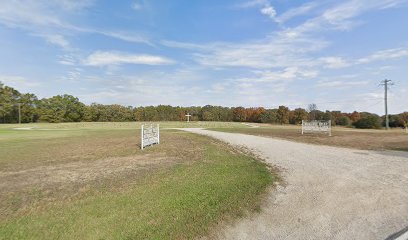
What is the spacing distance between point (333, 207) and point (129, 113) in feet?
301

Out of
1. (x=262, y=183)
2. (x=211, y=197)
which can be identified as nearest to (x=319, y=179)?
(x=262, y=183)

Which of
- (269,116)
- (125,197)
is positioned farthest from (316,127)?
(269,116)

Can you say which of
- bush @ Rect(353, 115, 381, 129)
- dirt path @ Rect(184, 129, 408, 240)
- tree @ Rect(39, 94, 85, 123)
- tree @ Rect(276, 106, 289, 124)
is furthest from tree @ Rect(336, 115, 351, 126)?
tree @ Rect(39, 94, 85, 123)

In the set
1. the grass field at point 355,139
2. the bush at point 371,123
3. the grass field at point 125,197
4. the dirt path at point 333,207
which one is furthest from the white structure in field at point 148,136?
the bush at point 371,123

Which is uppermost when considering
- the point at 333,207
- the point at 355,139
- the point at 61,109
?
the point at 61,109

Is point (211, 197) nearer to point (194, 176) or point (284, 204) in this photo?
point (284, 204)

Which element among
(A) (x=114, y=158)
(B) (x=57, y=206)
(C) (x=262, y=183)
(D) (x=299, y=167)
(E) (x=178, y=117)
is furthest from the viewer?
(E) (x=178, y=117)

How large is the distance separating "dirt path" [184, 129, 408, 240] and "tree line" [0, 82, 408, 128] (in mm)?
72965

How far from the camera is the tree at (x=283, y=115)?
272 feet

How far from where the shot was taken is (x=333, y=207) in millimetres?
5656

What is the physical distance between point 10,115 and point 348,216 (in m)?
96.9

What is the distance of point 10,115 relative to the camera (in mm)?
80625

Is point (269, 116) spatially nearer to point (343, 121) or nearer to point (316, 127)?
point (343, 121)

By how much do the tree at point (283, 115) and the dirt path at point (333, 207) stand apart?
248 feet
